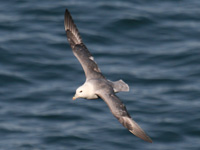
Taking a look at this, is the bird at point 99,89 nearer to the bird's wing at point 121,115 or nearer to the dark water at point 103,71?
the bird's wing at point 121,115

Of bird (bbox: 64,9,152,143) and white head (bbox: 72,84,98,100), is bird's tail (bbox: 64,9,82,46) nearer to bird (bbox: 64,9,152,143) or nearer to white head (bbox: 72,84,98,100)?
bird (bbox: 64,9,152,143)

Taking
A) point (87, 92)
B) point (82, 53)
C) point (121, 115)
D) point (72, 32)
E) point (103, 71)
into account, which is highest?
point (103, 71)

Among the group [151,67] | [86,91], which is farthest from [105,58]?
[86,91]

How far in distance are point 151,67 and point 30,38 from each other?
437 centimetres

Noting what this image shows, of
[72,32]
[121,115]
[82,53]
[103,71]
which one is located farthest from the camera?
[103,71]

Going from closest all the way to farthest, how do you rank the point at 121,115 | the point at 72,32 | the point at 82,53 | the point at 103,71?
the point at 121,115 < the point at 82,53 < the point at 72,32 < the point at 103,71

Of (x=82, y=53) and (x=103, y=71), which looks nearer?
Answer: (x=82, y=53)

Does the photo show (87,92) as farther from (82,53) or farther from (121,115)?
(82,53)

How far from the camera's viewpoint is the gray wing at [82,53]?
1451 centimetres

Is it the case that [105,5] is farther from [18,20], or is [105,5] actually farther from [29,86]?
[29,86]

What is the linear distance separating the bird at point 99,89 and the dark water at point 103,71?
13.1ft

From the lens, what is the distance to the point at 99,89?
44.5ft

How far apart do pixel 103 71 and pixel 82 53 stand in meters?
5.31

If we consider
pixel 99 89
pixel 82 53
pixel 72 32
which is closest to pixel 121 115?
pixel 99 89
